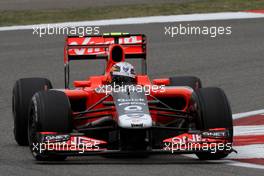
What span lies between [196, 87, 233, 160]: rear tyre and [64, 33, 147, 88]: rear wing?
224 cm

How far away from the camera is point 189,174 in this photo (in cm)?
1127

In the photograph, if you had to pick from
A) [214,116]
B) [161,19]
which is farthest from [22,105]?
[161,19]

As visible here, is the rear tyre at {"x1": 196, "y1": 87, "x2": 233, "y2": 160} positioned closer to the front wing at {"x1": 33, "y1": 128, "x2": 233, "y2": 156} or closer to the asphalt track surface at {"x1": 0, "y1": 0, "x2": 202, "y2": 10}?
the front wing at {"x1": 33, "y1": 128, "x2": 233, "y2": 156}

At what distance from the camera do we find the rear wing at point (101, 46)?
1453 cm

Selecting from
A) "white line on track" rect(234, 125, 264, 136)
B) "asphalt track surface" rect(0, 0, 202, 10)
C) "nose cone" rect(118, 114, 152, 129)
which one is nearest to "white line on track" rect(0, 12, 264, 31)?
"asphalt track surface" rect(0, 0, 202, 10)

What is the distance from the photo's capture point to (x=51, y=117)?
12219 millimetres

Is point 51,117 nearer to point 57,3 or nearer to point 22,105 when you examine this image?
point 22,105

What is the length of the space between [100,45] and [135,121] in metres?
2.79

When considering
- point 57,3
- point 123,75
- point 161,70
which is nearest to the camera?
point 123,75

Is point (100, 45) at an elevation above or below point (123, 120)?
above

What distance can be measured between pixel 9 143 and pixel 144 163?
7.77ft

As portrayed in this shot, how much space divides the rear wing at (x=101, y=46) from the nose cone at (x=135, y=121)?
8.11ft

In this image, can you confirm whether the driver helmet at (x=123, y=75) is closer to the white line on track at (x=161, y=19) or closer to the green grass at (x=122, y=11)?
the white line on track at (x=161, y=19)

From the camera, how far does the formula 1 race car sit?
12.1 meters
